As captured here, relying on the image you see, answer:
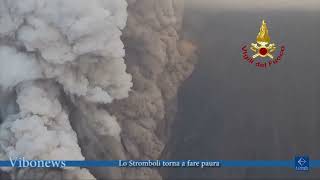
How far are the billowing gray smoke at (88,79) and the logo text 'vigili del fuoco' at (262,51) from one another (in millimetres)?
364

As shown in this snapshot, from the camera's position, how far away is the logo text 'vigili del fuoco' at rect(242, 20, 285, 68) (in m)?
3.89

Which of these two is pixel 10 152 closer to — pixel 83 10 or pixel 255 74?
pixel 83 10

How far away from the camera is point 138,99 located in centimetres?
389

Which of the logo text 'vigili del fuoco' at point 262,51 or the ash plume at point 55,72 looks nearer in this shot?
the ash plume at point 55,72

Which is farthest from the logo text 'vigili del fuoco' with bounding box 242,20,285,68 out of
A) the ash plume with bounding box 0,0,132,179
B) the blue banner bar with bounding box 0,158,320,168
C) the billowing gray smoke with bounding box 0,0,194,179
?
the ash plume with bounding box 0,0,132,179

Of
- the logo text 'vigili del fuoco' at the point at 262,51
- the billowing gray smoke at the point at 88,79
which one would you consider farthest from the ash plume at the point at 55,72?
the logo text 'vigili del fuoco' at the point at 262,51

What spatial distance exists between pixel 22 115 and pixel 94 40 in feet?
2.03

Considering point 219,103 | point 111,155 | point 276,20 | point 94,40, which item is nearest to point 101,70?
point 94,40

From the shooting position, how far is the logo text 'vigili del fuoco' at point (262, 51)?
12.8ft

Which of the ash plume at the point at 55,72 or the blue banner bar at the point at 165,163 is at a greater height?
the ash plume at the point at 55,72

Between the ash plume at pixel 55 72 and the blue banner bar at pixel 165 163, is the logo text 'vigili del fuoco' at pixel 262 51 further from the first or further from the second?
the ash plume at pixel 55 72

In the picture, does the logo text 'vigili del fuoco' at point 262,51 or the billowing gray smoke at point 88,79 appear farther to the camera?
the logo text 'vigili del fuoco' at point 262,51

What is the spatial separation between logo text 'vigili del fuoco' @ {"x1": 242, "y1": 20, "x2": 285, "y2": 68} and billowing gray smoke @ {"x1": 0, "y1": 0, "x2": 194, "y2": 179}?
364 millimetres

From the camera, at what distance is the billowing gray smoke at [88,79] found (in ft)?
12.3
